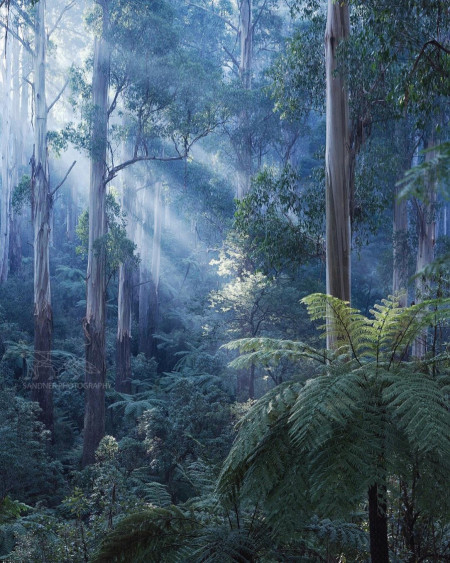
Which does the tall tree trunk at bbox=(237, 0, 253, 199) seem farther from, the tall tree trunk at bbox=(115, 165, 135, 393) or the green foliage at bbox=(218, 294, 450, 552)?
the green foliage at bbox=(218, 294, 450, 552)

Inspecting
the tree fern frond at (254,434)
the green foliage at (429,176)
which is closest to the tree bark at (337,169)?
the tree fern frond at (254,434)

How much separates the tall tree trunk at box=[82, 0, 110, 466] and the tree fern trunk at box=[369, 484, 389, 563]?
35.7ft

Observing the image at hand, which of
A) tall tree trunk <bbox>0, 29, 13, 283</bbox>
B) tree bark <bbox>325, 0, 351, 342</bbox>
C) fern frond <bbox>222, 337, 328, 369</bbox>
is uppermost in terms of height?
tall tree trunk <bbox>0, 29, 13, 283</bbox>

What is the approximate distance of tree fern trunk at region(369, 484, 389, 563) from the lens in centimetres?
256

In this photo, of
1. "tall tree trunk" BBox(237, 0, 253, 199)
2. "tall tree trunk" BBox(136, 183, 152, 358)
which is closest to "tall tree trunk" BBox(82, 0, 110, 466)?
"tall tree trunk" BBox(237, 0, 253, 199)

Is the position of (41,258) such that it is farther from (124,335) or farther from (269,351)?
(269,351)

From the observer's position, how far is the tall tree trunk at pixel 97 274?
13.2 metres

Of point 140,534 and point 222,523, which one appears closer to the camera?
point 140,534

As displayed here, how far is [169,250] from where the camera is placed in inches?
1216

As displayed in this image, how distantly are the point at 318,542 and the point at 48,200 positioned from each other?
40.7 feet

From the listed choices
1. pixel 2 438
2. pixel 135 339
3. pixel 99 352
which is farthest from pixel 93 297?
pixel 135 339

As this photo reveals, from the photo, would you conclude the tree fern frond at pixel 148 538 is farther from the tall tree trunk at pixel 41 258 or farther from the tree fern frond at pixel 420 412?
the tall tree trunk at pixel 41 258

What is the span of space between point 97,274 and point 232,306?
3204mm

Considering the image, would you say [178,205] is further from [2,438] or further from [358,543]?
[358,543]
